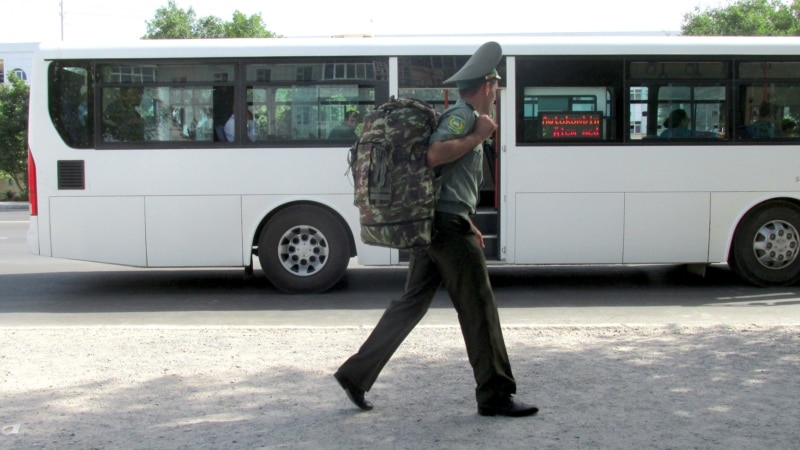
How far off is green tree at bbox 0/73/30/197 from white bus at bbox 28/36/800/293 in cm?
2358

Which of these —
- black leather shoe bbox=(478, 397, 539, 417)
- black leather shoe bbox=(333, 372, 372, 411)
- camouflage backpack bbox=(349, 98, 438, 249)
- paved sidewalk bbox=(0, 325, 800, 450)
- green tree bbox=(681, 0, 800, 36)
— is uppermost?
green tree bbox=(681, 0, 800, 36)

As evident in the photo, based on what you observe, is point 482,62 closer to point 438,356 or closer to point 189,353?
point 438,356

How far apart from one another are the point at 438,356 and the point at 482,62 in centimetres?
229

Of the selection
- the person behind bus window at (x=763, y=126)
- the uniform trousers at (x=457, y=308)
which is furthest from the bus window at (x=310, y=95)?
the uniform trousers at (x=457, y=308)

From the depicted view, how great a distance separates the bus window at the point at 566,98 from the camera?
30.2ft

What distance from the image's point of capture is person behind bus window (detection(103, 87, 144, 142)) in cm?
924

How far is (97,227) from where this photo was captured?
914 cm

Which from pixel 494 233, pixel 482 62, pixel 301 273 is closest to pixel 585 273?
pixel 494 233

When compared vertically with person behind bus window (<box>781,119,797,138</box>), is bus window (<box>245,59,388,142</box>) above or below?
above

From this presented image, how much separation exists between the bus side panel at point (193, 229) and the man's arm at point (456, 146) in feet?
17.4

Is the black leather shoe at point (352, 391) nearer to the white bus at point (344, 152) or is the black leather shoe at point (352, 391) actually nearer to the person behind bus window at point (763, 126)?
the white bus at point (344, 152)

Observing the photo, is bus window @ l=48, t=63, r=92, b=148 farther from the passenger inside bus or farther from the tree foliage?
the tree foliage

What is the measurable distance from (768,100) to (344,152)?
4747 mm

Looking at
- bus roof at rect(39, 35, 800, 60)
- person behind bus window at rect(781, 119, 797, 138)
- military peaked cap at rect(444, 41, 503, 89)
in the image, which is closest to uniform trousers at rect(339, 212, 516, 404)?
military peaked cap at rect(444, 41, 503, 89)
